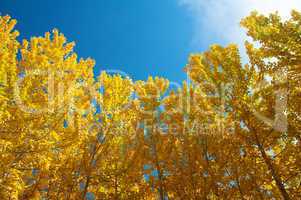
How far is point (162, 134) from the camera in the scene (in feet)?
31.4

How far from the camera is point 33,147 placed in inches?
211

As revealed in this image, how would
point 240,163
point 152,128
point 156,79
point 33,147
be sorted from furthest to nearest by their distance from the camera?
point 156,79
point 152,128
point 240,163
point 33,147

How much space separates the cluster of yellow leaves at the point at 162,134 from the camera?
224 inches

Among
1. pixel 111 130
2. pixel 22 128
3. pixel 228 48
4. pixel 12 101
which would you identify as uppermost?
pixel 228 48

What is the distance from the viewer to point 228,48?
8.11m

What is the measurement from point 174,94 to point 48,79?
5.01 m

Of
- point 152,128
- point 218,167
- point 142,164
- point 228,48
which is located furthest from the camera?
point 152,128

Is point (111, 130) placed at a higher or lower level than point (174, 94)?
lower

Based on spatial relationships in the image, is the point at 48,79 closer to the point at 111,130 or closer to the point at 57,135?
the point at 57,135

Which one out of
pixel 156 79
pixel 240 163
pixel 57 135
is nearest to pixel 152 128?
pixel 156 79

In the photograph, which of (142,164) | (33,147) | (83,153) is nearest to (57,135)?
(33,147)

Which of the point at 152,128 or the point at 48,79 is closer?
the point at 48,79

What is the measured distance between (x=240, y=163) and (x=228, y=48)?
11.2 ft

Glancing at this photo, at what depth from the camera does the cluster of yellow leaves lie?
5688 mm
